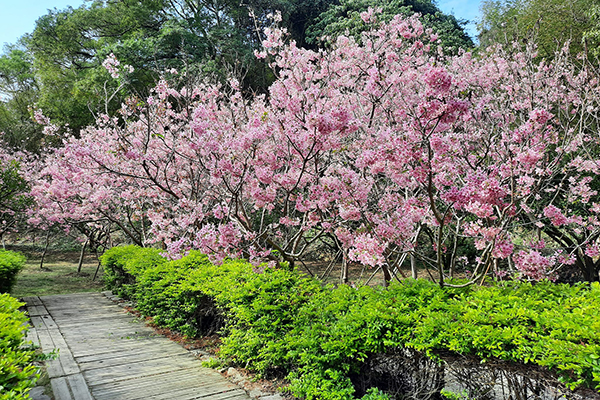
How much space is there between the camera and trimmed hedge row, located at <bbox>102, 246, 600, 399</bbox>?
2.22 meters

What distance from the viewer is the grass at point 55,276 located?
10.5 m

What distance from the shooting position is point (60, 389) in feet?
11.9

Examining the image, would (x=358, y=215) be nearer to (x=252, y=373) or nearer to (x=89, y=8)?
(x=252, y=373)

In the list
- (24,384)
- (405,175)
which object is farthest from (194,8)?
(24,384)

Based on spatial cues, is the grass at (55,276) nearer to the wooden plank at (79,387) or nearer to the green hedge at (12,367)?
the wooden plank at (79,387)

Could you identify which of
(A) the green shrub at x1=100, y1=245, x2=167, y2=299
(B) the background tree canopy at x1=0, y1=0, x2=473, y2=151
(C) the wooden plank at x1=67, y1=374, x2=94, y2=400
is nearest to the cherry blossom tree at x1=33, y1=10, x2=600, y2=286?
(A) the green shrub at x1=100, y1=245, x2=167, y2=299

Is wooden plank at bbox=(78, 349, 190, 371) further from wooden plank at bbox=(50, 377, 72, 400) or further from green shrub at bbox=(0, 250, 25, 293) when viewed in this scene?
green shrub at bbox=(0, 250, 25, 293)

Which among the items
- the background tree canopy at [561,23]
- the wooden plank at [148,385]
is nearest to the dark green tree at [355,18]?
the background tree canopy at [561,23]

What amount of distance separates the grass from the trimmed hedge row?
776cm

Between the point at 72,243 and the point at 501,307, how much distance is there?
823 inches

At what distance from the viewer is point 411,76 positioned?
4895mm

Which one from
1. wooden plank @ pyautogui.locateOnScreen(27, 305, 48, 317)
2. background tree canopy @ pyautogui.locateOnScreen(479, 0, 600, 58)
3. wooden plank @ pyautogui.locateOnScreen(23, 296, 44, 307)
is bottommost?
wooden plank @ pyautogui.locateOnScreen(23, 296, 44, 307)

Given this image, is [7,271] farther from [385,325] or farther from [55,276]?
[385,325]

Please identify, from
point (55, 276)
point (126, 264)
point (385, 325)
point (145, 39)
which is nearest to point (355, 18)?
point (145, 39)
